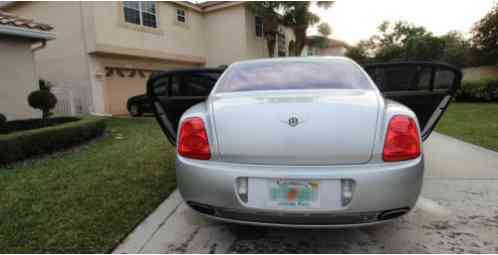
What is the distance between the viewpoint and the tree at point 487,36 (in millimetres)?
15523

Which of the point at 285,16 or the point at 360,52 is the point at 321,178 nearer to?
the point at 285,16

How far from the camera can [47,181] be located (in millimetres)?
3359

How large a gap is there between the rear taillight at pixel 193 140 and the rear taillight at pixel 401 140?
1.04 m

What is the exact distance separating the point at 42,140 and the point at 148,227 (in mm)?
3535

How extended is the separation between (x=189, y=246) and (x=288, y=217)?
812 millimetres

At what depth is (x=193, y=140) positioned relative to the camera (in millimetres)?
1789

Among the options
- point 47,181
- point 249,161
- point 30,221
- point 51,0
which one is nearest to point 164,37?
point 51,0

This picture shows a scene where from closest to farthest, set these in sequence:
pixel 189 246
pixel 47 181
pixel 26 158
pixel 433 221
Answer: pixel 189 246
pixel 433 221
pixel 47 181
pixel 26 158

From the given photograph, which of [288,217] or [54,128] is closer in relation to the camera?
[288,217]

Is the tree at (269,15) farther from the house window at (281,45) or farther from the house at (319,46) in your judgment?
the house at (319,46)

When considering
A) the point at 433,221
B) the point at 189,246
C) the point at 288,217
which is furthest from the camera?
the point at 433,221

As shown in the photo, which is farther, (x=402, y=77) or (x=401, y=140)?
(x=402, y=77)

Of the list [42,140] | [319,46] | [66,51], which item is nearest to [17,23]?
[42,140]

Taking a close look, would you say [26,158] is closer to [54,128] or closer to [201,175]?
[54,128]
